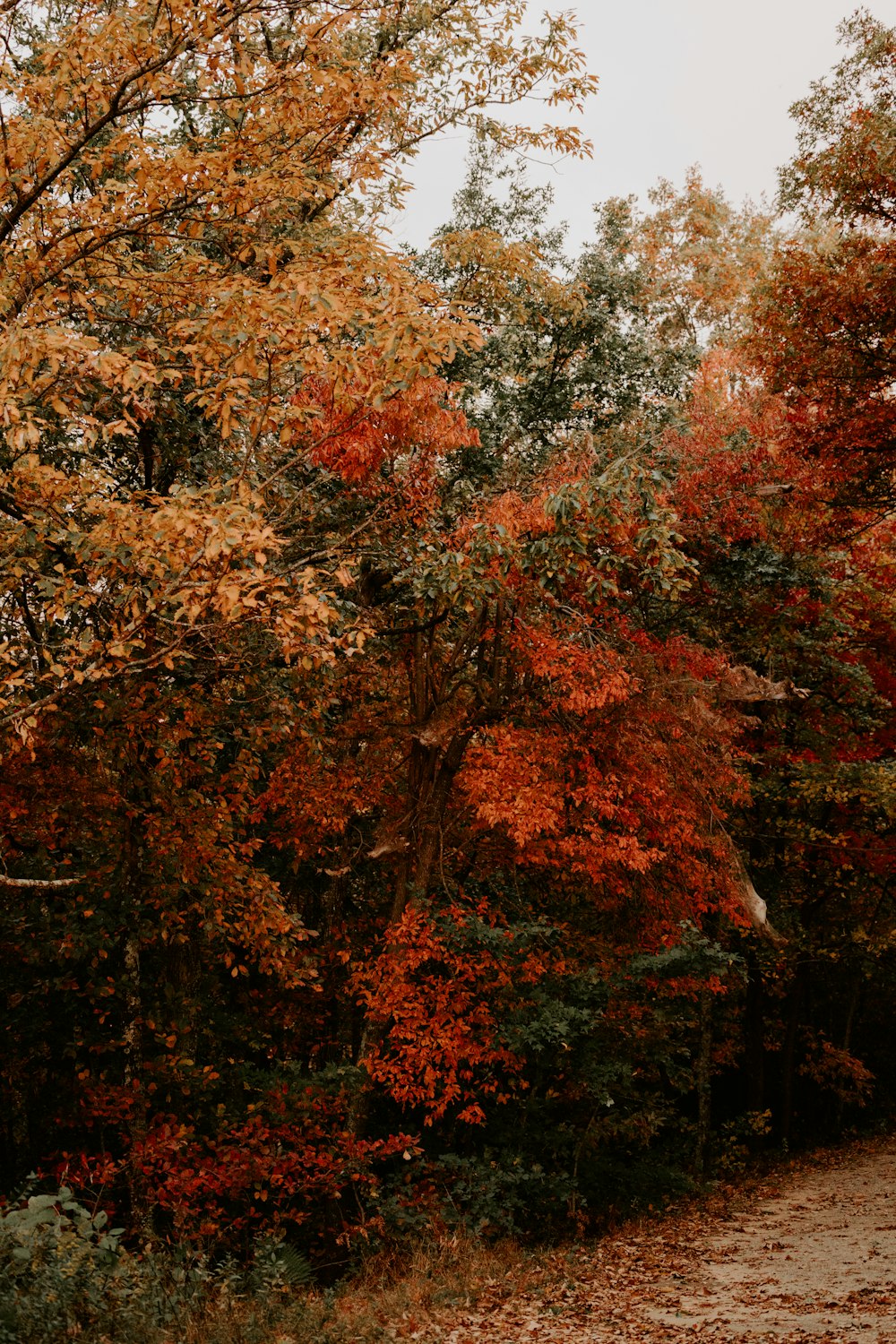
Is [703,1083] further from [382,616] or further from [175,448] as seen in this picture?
[175,448]

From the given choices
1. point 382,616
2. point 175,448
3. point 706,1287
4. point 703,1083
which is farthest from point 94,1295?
point 703,1083

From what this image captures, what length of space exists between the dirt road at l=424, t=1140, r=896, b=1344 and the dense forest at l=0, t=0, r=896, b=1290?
4.88 feet

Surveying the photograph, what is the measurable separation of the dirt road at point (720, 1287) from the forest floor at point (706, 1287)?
15 mm

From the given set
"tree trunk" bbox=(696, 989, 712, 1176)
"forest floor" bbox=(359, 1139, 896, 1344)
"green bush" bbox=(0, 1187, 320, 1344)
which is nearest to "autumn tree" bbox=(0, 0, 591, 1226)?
"green bush" bbox=(0, 1187, 320, 1344)

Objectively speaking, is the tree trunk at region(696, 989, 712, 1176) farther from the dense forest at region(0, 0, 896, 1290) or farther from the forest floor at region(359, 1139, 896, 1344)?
the forest floor at region(359, 1139, 896, 1344)

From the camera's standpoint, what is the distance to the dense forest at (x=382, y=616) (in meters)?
6.23

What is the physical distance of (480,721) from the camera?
1262 cm

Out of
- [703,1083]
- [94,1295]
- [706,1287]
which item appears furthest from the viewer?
[703,1083]

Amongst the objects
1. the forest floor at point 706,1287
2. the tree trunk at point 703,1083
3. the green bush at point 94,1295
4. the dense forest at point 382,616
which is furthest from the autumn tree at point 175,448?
the tree trunk at point 703,1083

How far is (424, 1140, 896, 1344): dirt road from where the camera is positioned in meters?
7.64

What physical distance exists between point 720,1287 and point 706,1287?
0.13 m

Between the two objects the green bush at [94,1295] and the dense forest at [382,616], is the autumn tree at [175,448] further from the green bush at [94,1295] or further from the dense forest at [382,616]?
the green bush at [94,1295]

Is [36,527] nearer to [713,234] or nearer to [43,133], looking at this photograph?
[43,133]

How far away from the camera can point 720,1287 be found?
30.7 ft
